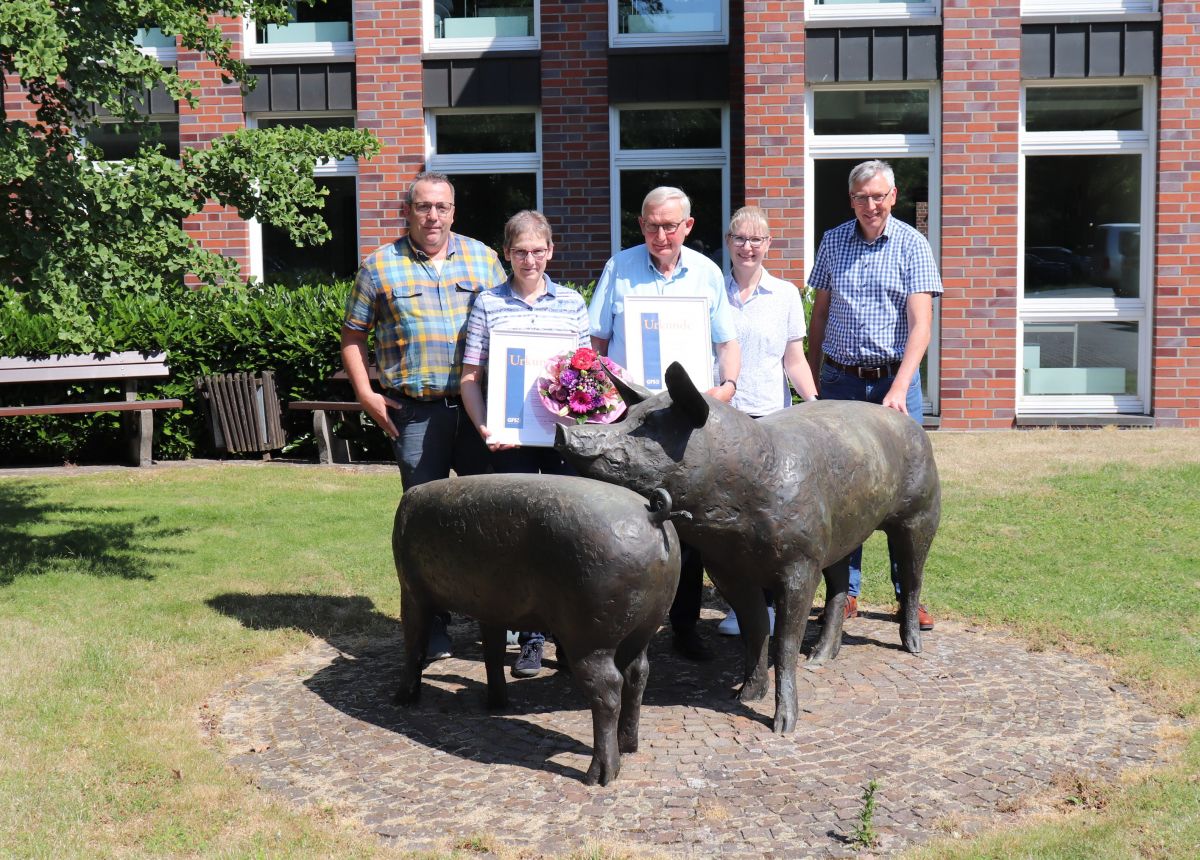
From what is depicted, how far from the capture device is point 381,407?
5.96 metres

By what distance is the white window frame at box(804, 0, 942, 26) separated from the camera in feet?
41.1

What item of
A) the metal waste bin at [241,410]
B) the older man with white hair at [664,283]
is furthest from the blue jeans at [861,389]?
the metal waste bin at [241,410]

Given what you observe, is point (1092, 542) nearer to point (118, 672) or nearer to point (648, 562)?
point (648, 562)

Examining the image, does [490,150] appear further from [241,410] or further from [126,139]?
[241,410]

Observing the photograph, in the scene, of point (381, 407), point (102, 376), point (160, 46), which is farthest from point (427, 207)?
point (160, 46)

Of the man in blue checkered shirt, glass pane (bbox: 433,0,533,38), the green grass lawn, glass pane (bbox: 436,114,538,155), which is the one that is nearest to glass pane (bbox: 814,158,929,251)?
the green grass lawn

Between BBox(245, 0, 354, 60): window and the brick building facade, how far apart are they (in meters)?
0.03

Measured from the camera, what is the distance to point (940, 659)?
6043mm

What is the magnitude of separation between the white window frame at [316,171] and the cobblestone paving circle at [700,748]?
8.59m

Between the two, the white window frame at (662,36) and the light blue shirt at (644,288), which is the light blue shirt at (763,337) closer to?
the light blue shirt at (644,288)

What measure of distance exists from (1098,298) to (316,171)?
849 cm

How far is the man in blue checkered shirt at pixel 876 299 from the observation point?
6.17 metres

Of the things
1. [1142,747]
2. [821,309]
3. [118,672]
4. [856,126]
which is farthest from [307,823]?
[856,126]

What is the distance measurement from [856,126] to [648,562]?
9.48 meters
